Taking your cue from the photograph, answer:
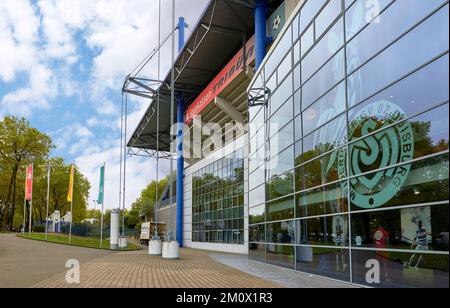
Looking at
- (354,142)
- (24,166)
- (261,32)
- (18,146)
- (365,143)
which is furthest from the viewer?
(24,166)

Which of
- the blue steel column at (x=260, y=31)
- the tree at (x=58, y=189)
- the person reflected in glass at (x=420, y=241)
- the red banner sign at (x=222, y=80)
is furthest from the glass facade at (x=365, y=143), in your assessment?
the tree at (x=58, y=189)

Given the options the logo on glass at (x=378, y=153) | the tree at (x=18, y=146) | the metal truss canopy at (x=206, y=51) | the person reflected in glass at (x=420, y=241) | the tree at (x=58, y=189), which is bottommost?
the person reflected in glass at (x=420, y=241)

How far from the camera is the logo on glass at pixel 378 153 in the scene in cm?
954

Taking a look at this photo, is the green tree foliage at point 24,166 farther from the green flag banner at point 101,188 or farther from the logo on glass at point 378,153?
the logo on glass at point 378,153

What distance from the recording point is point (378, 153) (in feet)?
34.3

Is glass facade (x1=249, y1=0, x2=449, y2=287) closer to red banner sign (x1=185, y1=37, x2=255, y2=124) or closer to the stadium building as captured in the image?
the stadium building

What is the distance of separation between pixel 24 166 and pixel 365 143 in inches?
2122

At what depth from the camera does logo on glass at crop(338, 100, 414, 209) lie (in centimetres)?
954

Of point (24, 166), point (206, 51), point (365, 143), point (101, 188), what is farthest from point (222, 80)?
point (24, 166)

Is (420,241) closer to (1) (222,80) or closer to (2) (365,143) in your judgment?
(2) (365,143)

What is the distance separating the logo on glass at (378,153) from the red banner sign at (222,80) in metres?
18.6

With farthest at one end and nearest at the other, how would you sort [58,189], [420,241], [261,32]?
[58,189]
[261,32]
[420,241]

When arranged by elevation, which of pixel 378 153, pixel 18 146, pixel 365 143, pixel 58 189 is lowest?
pixel 378 153
